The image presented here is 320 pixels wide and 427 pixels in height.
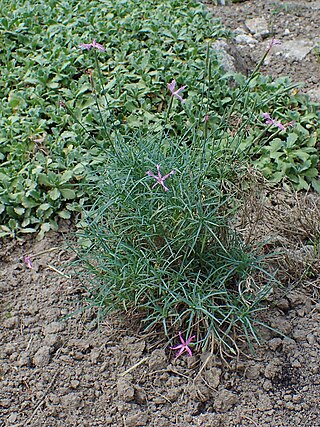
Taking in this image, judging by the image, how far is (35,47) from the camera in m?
4.48

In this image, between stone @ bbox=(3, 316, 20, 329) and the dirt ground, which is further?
stone @ bbox=(3, 316, 20, 329)

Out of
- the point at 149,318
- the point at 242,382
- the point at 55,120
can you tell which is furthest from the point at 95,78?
the point at 242,382

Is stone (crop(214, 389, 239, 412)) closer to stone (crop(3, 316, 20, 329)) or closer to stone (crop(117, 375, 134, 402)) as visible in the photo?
stone (crop(117, 375, 134, 402))

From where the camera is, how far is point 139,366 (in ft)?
8.75

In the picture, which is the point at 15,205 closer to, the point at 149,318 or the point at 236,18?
the point at 149,318

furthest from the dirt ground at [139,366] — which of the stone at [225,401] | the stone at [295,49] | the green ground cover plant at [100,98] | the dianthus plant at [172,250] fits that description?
the stone at [295,49]

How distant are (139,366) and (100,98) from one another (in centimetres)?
192

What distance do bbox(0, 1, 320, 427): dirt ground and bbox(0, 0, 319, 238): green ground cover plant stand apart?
488 mm

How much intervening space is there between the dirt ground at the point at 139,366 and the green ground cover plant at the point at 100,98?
49cm

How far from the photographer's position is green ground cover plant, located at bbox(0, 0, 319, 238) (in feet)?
11.4

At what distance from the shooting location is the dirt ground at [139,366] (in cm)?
252

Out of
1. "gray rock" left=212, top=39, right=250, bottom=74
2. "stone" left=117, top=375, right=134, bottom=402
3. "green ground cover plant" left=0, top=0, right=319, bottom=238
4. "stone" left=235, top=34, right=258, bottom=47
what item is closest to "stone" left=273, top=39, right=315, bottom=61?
"stone" left=235, top=34, right=258, bottom=47

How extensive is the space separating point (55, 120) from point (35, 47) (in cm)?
95

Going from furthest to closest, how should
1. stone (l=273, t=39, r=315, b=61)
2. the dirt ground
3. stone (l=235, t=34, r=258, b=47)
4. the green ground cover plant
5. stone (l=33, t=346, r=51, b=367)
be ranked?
1. stone (l=235, t=34, r=258, b=47)
2. stone (l=273, t=39, r=315, b=61)
3. the green ground cover plant
4. stone (l=33, t=346, r=51, b=367)
5. the dirt ground
